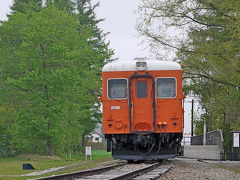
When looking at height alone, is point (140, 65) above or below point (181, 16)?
below

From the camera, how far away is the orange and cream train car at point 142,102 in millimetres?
21000

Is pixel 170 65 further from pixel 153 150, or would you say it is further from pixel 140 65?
pixel 153 150

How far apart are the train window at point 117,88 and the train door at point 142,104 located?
0.27 metres

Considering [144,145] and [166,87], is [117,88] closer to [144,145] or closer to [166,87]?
[166,87]

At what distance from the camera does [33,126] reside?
150 ft

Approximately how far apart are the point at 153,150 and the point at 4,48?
117ft

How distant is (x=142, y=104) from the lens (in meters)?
21.1

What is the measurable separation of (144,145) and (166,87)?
2.21 m

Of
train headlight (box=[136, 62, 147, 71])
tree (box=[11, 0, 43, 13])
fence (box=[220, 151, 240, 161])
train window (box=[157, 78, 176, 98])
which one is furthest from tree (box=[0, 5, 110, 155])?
train window (box=[157, 78, 176, 98])

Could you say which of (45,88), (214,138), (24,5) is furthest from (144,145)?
(24,5)

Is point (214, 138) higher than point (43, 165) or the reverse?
higher

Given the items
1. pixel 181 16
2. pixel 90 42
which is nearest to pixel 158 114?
pixel 181 16

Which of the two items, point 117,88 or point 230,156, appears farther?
point 230,156

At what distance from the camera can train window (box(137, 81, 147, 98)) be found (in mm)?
21125
